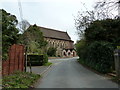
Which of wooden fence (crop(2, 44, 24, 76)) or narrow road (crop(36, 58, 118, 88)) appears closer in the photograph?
narrow road (crop(36, 58, 118, 88))

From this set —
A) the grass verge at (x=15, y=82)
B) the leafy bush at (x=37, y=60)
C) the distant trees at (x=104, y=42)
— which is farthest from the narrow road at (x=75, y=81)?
the leafy bush at (x=37, y=60)

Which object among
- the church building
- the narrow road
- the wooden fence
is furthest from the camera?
the church building

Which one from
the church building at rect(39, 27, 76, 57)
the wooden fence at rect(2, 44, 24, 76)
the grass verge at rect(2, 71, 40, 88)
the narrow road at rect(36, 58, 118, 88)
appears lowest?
the narrow road at rect(36, 58, 118, 88)

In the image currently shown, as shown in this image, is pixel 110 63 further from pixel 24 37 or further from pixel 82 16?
pixel 24 37

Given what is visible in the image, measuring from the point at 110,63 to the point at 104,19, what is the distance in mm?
6866

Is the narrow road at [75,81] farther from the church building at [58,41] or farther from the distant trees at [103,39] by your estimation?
the church building at [58,41]

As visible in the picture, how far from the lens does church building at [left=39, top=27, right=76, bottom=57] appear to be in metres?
83.4

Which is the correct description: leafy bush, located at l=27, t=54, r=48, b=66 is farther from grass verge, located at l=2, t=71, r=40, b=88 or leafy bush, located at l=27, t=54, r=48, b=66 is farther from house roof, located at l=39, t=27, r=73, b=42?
house roof, located at l=39, t=27, r=73, b=42

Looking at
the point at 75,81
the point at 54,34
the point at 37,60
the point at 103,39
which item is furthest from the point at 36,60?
the point at 54,34

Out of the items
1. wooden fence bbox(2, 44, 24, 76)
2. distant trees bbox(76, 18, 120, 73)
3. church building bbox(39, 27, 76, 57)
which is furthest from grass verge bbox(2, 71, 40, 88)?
church building bbox(39, 27, 76, 57)

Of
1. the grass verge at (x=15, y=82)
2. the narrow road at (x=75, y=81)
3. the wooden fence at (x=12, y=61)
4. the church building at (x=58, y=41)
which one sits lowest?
the narrow road at (x=75, y=81)

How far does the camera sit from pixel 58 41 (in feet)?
298

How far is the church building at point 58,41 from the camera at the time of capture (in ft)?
274

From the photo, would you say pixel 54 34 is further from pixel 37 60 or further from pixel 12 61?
pixel 12 61
